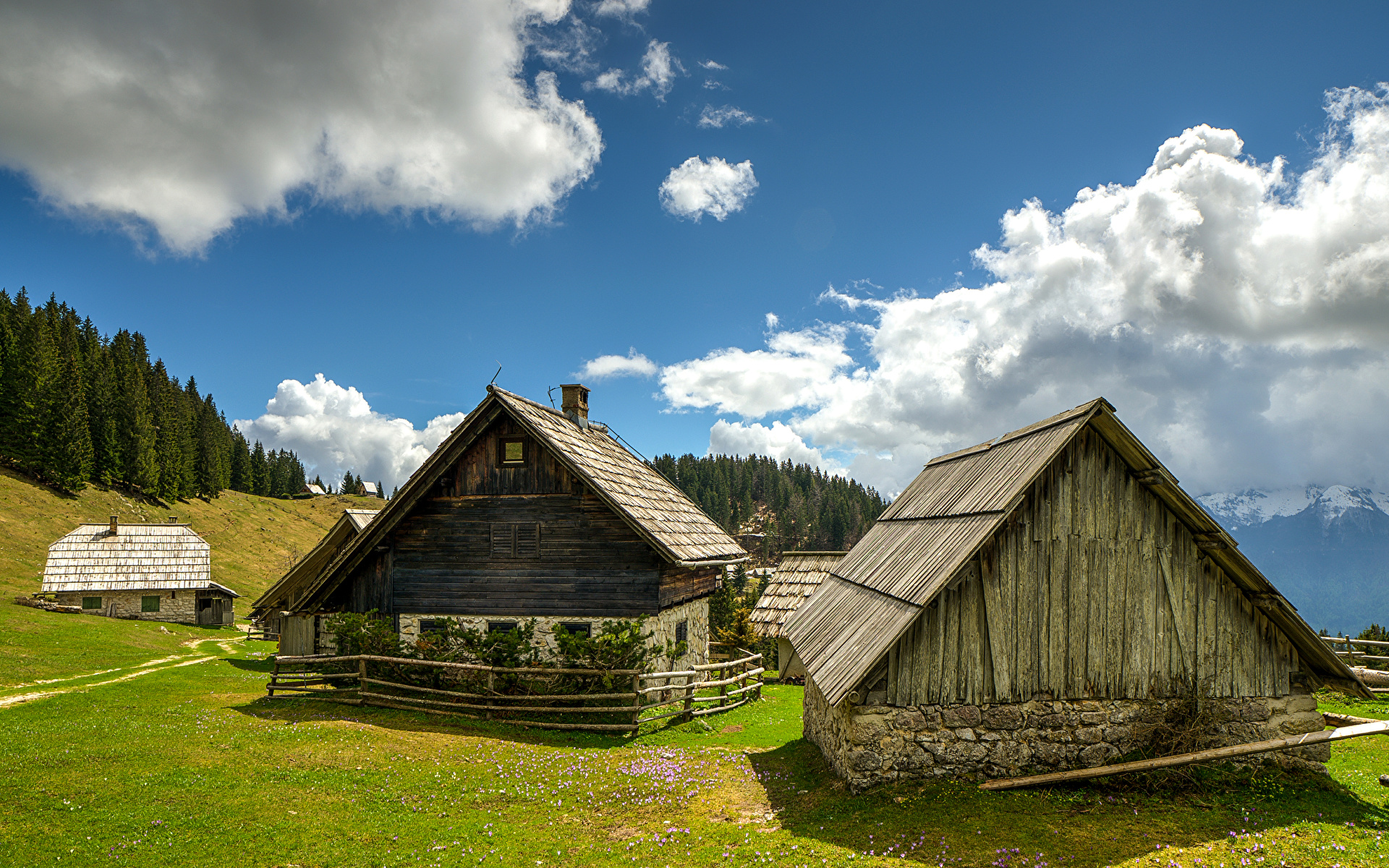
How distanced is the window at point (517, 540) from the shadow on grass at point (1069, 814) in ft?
38.0

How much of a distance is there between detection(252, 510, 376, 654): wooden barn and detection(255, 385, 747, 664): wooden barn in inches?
416

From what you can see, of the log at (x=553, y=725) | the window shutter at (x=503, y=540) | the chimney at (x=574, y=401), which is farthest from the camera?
the chimney at (x=574, y=401)

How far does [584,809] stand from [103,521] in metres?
89.7

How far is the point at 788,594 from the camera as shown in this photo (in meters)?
30.0

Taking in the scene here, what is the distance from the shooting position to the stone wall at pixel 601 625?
65.0 ft

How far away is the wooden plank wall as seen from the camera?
34.9 feet

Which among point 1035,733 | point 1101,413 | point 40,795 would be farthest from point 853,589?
point 40,795

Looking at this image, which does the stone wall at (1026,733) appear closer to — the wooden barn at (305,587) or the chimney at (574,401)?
the chimney at (574,401)

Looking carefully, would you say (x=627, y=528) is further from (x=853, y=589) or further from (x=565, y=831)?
(x=565, y=831)

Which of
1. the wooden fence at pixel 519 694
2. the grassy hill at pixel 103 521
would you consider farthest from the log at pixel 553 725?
the grassy hill at pixel 103 521

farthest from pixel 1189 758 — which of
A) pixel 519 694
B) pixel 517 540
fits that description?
pixel 517 540

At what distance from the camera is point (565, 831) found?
34.0 feet

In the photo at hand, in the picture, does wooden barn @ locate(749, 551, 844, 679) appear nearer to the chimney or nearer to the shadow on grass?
the chimney

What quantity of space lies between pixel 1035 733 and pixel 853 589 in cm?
452
